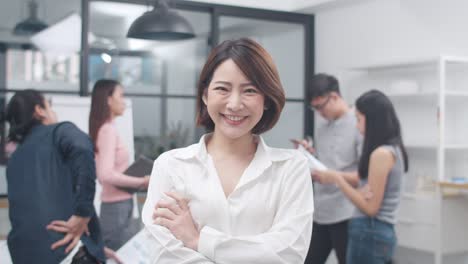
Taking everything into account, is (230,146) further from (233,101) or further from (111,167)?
(111,167)

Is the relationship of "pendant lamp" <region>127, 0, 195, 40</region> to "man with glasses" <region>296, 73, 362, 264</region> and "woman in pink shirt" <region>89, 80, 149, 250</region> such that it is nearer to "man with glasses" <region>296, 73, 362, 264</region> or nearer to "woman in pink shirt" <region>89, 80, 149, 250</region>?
"woman in pink shirt" <region>89, 80, 149, 250</region>

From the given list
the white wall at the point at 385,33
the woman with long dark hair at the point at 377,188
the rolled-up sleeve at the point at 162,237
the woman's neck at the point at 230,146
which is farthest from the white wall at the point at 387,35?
the rolled-up sleeve at the point at 162,237

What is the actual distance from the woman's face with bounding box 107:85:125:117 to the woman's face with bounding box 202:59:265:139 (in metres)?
2.66

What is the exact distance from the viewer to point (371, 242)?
282 cm

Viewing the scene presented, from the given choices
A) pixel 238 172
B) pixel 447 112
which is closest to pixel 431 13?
pixel 447 112

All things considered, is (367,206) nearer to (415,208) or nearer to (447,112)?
(415,208)

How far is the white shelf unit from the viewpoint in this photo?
4.21m

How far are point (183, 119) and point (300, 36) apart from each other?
4.82 ft

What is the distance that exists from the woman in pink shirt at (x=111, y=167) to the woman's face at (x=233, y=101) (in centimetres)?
245

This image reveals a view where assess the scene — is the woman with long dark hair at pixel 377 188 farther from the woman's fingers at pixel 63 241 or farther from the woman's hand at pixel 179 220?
the woman's hand at pixel 179 220

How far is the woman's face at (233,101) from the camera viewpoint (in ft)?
4.47

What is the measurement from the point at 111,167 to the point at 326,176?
134cm

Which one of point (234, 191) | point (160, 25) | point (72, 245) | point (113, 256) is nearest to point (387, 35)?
point (160, 25)

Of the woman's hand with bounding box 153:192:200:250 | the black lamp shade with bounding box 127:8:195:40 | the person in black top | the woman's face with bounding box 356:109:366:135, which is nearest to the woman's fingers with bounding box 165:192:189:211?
the woman's hand with bounding box 153:192:200:250
